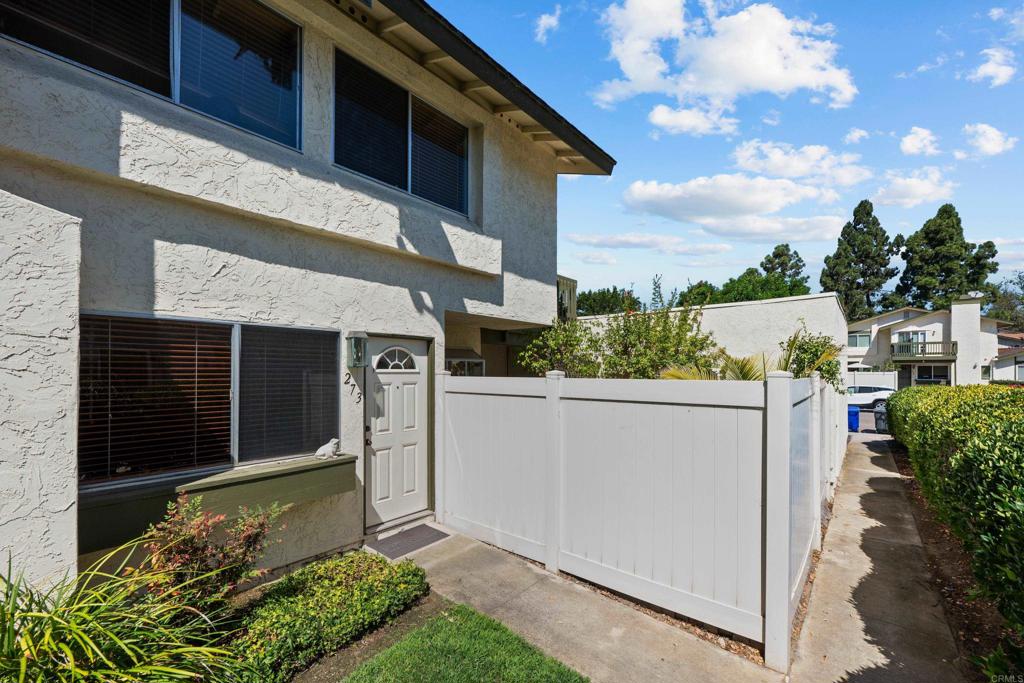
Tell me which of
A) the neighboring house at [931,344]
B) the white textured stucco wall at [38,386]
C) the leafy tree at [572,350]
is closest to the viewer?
the white textured stucco wall at [38,386]

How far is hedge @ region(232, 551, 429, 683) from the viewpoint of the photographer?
3285 millimetres

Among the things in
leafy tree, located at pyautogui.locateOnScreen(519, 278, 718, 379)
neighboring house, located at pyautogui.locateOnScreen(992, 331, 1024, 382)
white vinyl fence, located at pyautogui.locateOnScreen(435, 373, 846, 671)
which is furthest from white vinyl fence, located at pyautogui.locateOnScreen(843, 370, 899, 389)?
white vinyl fence, located at pyautogui.locateOnScreen(435, 373, 846, 671)

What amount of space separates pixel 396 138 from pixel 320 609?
555cm

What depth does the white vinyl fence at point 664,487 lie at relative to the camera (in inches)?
142

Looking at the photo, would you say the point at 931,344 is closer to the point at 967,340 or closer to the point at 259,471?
the point at 967,340

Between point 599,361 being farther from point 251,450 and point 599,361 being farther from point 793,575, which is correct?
point 251,450

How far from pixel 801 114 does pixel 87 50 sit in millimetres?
10912

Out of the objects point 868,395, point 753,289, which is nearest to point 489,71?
point 868,395

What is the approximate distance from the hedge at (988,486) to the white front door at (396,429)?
18.3ft

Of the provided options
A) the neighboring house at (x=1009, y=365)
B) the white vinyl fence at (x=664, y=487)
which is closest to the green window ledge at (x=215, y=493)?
the white vinyl fence at (x=664, y=487)

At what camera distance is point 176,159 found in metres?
3.96

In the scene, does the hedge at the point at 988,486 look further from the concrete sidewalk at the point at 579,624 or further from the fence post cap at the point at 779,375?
the concrete sidewalk at the point at 579,624

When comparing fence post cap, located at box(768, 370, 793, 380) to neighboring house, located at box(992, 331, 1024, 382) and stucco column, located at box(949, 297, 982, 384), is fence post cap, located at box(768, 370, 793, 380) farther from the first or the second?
neighboring house, located at box(992, 331, 1024, 382)

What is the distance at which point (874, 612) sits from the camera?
169 inches
